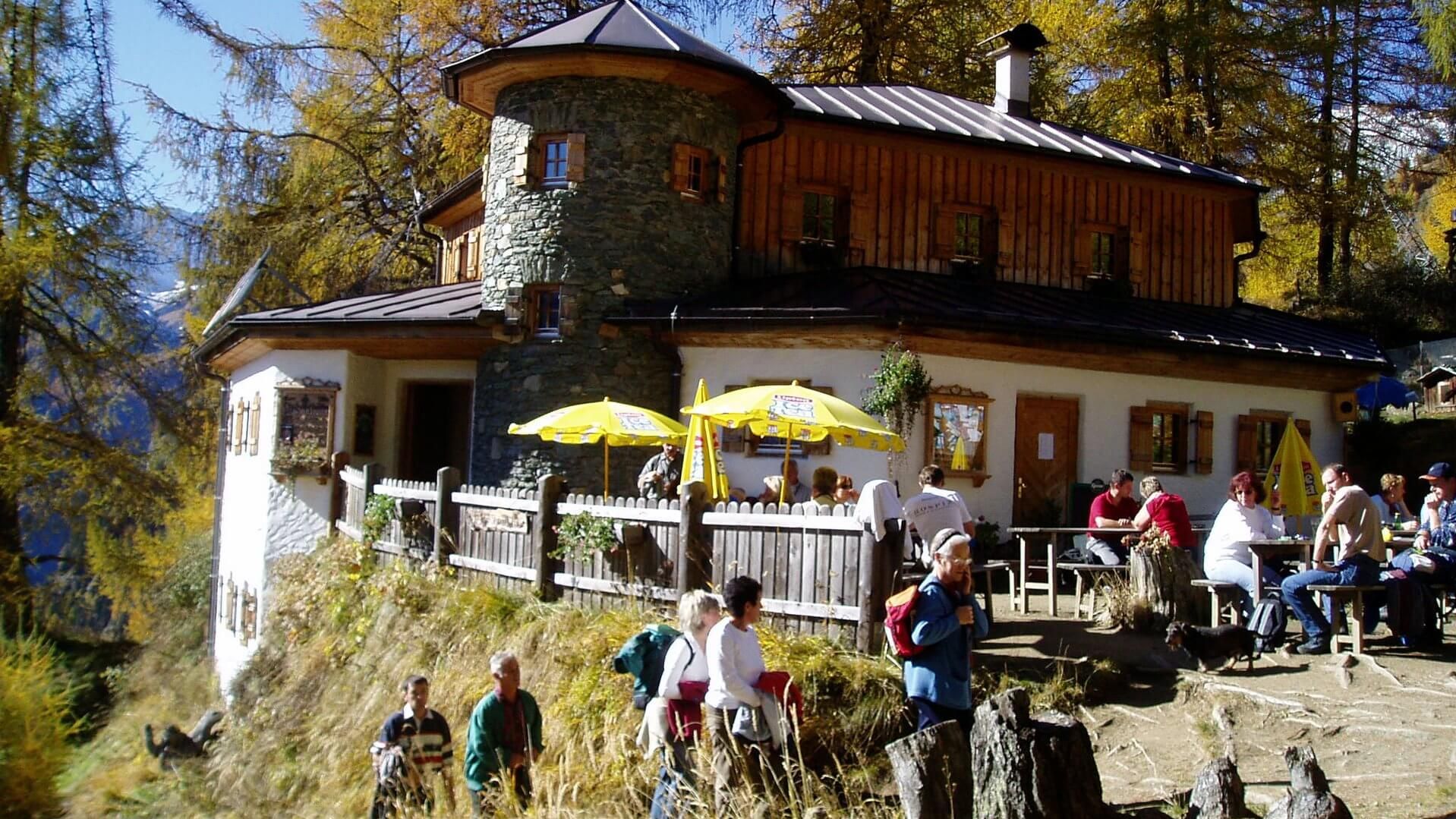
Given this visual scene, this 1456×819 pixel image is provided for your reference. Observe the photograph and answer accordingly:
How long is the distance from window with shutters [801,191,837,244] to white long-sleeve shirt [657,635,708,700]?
39.0 feet

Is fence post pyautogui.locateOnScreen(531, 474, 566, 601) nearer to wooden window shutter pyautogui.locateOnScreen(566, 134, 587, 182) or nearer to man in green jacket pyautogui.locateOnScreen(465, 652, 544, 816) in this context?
man in green jacket pyautogui.locateOnScreen(465, 652, 544, 816)

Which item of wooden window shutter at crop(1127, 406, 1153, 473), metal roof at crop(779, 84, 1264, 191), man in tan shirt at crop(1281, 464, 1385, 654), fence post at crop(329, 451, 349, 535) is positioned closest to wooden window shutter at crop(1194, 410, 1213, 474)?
wooden window shutter at crop(1127, 406, 1153, 473)

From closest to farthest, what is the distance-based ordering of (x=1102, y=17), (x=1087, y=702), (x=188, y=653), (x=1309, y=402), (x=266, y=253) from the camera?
(x=1087, y=702) < (x=1309, y=402) < (x=188, y=653) < (x=266, y=253) < (x=1102, y=17)

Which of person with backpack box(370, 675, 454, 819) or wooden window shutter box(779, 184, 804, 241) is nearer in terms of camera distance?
person with backpack box(370, 675, 454, 819)

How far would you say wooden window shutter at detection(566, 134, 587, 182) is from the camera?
1684 centimetres

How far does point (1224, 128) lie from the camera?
89.0 feet

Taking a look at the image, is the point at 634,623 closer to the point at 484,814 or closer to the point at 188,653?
the point at 484,814

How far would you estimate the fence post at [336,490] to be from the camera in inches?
692

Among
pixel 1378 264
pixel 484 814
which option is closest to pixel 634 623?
pixel 484 814

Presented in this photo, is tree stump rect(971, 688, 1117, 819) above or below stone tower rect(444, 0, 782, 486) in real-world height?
below

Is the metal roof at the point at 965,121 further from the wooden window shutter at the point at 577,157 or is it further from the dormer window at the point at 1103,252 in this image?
the wooden window shutter at the point at 577,157

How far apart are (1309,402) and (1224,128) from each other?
10056 mm

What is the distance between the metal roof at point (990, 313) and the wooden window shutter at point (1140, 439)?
3.46ft

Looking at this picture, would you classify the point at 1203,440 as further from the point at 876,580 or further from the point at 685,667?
the point at 685,667
